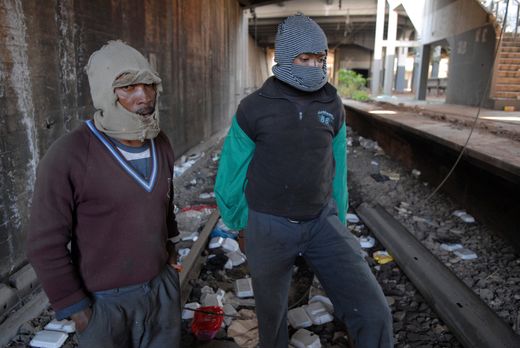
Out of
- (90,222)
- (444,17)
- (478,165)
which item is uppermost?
(444,17)

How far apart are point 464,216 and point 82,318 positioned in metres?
5.26

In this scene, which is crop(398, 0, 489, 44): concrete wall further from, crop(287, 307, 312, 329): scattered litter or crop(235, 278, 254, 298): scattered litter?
crop(287, 307, 312, 329): scattered litter

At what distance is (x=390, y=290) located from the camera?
3.65 meters

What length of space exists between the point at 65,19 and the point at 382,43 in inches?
926

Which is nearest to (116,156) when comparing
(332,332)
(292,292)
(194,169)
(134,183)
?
(134,183)

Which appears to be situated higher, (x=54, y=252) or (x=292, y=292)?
(x=54, y=252)

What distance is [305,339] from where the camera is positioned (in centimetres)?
284

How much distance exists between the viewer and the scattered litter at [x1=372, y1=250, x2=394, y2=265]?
13.7ft

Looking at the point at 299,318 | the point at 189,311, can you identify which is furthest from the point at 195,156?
the point at 299,318

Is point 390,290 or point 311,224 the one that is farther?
point 390,290

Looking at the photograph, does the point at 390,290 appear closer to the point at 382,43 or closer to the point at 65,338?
the point at 65,338

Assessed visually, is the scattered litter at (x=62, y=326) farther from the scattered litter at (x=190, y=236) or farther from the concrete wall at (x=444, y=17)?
the concrete wall at (x=444, y=17)

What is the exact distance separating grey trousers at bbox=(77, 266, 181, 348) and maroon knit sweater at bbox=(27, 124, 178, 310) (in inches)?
2.2

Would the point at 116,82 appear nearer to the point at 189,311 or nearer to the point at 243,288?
the point at 189,311
